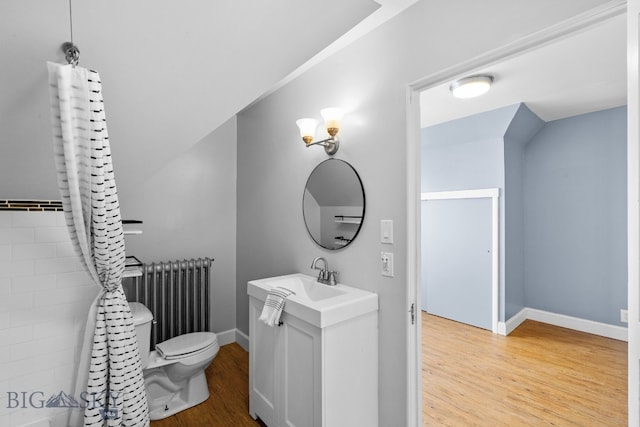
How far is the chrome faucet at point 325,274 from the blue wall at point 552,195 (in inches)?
90.9

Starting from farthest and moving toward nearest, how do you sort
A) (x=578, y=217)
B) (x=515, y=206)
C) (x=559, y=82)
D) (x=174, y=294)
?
(x=515, y=206) < (x=578, y=217) < (x=174, y=294) < (x=559, y=82)

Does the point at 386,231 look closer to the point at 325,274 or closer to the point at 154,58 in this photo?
the point at 325,274

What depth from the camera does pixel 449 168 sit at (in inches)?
149

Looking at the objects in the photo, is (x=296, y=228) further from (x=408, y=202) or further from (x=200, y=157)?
(x=200, y=157)

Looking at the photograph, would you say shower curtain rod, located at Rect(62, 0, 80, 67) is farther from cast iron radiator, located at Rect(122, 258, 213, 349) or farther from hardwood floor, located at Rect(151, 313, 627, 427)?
hardwood floor, located at Rect(151, 313, 627, 427)

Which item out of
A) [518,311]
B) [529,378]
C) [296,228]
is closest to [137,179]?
[296,228]

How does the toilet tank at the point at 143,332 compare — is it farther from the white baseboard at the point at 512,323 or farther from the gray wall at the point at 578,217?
the gray wall at the point at 578,217

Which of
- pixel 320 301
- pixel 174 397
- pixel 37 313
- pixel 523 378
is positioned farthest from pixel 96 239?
pixel 523 378

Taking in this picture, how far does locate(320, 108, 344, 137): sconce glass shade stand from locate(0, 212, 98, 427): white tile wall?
1.46m

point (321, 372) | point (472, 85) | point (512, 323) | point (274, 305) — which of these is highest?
point (472, 85)

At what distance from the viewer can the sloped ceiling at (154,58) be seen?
3.80 ft

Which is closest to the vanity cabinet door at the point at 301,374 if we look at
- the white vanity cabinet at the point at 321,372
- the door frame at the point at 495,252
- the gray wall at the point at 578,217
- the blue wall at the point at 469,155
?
the white vanity cabinet at the point at 321,372

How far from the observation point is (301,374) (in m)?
1.60

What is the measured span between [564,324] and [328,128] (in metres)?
3.56
